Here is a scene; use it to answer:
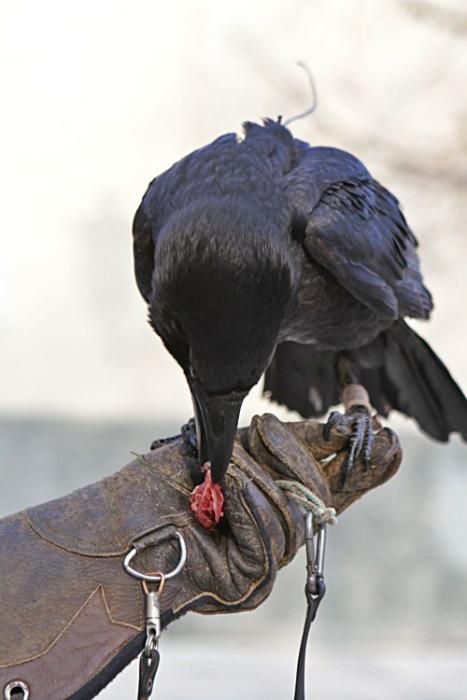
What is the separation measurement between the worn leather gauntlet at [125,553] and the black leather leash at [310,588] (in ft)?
0.11

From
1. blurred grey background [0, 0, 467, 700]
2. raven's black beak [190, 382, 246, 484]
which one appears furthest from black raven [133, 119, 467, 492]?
blurred grey background [0, 0, 467, 700]

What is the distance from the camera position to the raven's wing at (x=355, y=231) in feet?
4.32

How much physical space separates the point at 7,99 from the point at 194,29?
438 millimetres

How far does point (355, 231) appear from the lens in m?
1.37

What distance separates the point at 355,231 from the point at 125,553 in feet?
1.94

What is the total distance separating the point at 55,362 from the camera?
7.63ft

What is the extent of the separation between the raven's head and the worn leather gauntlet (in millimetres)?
45

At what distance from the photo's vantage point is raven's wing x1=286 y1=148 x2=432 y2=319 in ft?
4.32

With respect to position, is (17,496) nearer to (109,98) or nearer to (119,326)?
(119,326)

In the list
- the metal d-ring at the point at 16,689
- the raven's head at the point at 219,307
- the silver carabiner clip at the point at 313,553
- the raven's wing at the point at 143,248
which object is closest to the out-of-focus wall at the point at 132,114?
the raven's wing at the point at 143,248

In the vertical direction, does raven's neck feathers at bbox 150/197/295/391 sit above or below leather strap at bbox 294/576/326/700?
above

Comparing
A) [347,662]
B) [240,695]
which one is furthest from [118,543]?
[347,662]

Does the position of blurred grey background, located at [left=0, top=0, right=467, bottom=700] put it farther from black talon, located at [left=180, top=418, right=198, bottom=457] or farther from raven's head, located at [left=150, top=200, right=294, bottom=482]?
raven's head, located at [left=150, top=200, right=294, bottom=482]

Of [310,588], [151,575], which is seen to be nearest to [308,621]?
[310,588]
